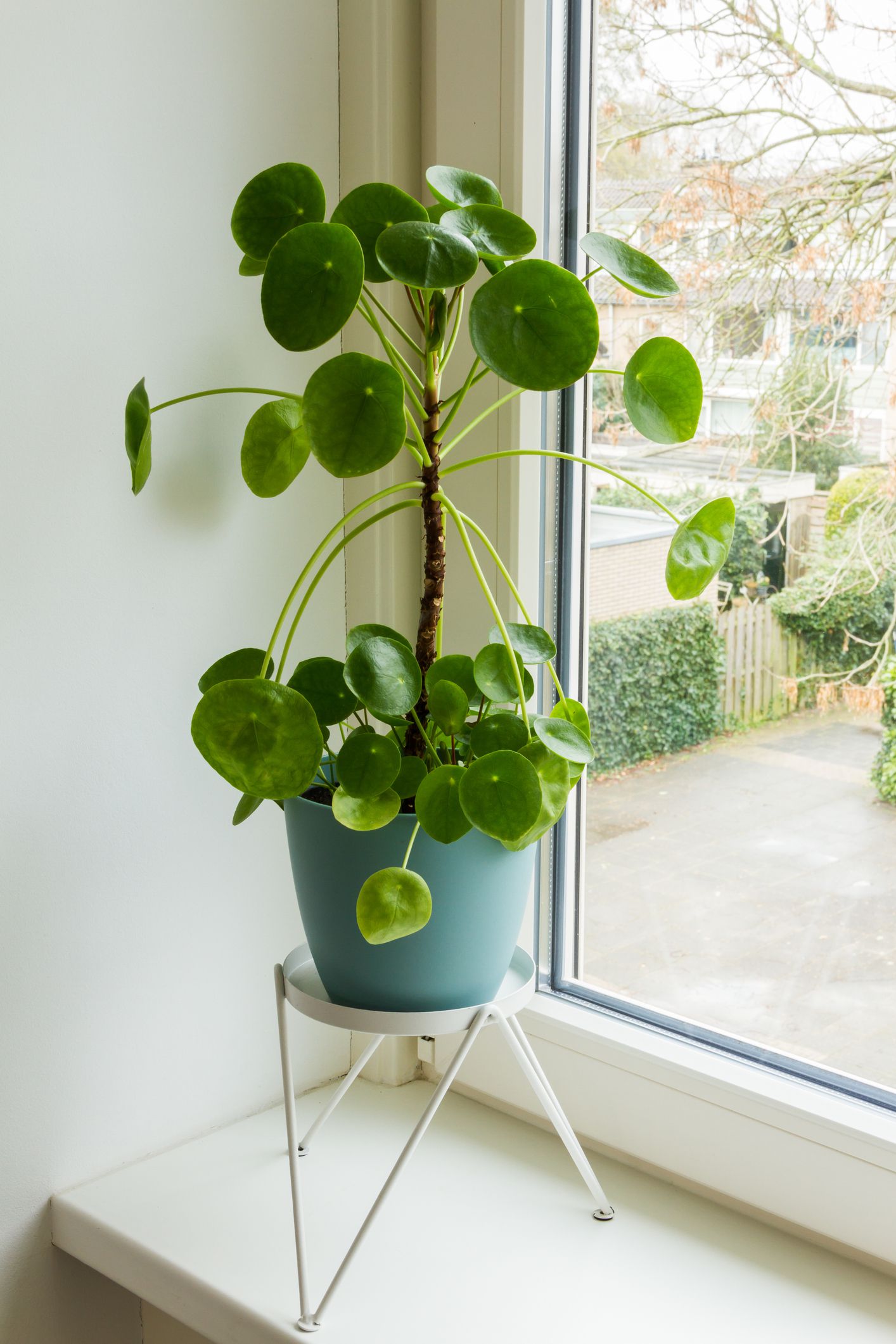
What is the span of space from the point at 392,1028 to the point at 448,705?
23 centimetres

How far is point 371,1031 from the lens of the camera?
33.0 inches

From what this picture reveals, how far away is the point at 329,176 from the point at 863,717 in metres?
0.71

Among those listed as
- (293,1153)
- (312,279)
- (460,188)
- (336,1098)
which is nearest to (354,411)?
(312,279)

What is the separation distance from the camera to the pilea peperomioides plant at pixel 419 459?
716 mm

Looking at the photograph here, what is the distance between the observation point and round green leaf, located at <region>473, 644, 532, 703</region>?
33.2 inches

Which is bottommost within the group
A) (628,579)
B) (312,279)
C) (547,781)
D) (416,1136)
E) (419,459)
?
(416,1136)

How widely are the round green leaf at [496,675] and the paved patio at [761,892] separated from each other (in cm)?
28

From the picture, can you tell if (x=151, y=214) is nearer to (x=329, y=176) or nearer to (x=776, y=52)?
(x=329, y=176)

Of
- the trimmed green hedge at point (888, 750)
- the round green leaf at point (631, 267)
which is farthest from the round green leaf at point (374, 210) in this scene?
the trimmed green hedge at point (888, 750)

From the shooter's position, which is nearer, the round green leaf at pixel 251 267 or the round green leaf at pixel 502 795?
the round green leaf at pixel 502 795

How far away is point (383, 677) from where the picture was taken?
787 millimetres

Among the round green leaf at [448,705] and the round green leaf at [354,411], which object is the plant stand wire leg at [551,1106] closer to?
the round green leaf at [448,705]

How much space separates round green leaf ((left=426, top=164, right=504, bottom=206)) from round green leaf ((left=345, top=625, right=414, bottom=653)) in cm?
30

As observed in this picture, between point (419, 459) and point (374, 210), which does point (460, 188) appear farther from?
point (419, 459)
